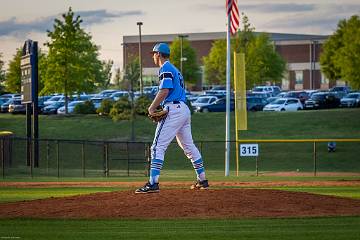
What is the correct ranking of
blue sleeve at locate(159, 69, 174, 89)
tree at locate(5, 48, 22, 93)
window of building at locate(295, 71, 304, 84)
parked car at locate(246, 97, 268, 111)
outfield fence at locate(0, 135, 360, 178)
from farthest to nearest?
window of building at locate(295, 71, 304, 84) → tree at locate(5, 48, 22, 93) → parked car at locate(246, 97, 268, 111) → outfield fence at locate(0, 135, 360, 178) → blue sleeve at locate(159, 69, 174, 89)

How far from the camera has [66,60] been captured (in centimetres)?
6450

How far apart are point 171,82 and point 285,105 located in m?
57.0

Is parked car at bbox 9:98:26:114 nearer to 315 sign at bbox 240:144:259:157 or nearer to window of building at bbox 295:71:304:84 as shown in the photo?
315 sign at bbox 240:144:259:157

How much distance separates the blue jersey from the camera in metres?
16.0

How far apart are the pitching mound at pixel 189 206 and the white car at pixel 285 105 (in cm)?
5516

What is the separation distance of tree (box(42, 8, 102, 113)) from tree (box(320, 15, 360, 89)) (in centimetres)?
2082

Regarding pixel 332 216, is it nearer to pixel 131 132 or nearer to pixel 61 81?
pixel 131 132

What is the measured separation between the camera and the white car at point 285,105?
71688 millimetres

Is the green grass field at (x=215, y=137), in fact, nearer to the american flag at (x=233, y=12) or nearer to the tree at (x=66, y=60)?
the tree at (x=66, y=60)

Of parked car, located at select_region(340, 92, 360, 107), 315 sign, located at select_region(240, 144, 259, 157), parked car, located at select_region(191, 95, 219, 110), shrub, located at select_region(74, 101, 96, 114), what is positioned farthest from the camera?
parked car, located at select_region(340, 92, 360, 107)

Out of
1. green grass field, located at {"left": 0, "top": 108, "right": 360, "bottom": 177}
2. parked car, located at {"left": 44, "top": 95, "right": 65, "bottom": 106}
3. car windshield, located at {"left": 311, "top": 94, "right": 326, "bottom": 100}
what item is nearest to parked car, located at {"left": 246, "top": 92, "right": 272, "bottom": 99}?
car windshield, located at {"left": 311, "top": 94, "right": 326, "bottom": 100}

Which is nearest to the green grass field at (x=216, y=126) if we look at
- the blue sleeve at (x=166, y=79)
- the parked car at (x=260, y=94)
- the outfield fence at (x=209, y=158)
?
the outfield fence at (x=209, y=158)

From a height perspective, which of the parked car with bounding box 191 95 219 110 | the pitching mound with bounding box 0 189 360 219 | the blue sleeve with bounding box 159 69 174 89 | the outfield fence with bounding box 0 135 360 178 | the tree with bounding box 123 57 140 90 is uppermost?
the tree with bounding box 123 57 140 90

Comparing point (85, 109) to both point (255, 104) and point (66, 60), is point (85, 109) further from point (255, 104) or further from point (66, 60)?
point (255, 104)
